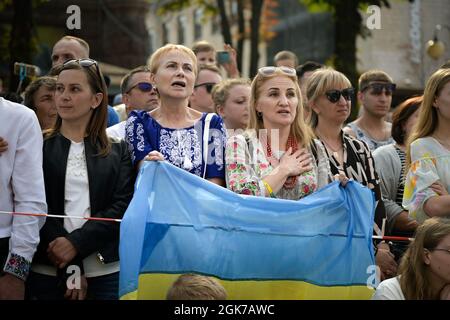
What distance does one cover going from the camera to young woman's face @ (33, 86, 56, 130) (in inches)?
290

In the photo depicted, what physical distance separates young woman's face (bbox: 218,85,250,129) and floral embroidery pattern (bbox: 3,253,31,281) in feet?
9.84

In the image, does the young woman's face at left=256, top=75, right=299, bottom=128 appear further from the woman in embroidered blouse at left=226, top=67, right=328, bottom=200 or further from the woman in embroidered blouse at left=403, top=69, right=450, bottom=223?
the woman in embroidered blouse at left=403, top=69, right=450, bottom=223

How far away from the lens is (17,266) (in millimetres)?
5652

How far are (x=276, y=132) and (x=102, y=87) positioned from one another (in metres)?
1.18

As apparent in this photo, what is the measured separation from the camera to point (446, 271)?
5.38 m

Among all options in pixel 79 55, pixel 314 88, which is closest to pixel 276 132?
pixel 314 88

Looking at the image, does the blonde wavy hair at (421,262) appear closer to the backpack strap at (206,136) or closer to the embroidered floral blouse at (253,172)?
the embroidered floral blouse at (253,172)

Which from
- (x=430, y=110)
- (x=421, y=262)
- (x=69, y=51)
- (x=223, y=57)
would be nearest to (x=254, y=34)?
(x=223, y=57)

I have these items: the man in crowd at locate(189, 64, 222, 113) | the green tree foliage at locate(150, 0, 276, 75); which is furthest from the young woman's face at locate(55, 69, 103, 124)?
the green tree foliage at locate(150, 0, 276, 75)

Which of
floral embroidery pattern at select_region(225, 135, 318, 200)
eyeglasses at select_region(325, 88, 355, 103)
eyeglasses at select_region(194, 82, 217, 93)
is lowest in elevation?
floral embroidery pattern at select_region(225, 135, 318, 200)

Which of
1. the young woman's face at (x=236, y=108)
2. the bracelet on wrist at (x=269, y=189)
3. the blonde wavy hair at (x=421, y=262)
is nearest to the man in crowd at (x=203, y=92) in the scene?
the young woman's face at (x=236, y=108)

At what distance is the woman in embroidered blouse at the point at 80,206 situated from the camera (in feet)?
19.3

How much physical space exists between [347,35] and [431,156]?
1188 cm
